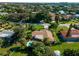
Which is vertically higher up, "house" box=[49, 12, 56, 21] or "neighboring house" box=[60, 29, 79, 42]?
"house" box=[49, 12, 56, 21]

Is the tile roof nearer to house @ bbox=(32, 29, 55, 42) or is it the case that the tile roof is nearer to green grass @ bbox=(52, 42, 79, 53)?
house @ bbox=(32, 29, 55, 42)

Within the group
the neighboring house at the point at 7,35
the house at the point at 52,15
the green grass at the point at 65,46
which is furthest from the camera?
the house at the point at 52,15

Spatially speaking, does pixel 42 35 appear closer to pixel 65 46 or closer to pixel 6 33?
pixel 65 46

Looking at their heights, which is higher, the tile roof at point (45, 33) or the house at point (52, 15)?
the house at point (52, 15)

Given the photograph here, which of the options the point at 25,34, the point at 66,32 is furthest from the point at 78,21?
the point at 25,34

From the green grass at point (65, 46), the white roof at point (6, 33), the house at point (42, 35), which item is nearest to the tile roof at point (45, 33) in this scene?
the house at point (42, 35)

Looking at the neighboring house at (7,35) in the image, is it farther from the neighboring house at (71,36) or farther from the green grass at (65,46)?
the neighboring house at (71,36)

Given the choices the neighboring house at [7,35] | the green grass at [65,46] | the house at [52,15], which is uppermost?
the house at [52,15]

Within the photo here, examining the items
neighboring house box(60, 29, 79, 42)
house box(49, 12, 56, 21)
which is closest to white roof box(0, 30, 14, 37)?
house box(49, 12, 56, 21)

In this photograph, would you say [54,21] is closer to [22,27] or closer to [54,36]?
[54,36]
